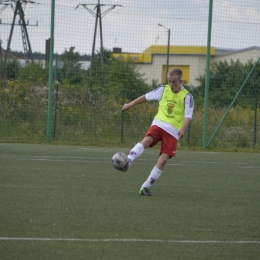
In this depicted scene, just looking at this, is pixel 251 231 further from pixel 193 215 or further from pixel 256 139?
pixel 256 139

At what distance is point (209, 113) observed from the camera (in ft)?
59.4

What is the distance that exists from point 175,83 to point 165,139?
693mm

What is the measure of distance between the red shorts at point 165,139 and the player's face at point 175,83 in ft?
1.71

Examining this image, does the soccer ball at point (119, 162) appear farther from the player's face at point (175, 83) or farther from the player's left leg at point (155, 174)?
the player's face at point (175, 83)

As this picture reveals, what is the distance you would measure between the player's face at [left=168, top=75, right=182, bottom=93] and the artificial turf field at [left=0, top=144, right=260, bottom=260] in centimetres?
128

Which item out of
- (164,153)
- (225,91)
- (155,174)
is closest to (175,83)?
(164,153)

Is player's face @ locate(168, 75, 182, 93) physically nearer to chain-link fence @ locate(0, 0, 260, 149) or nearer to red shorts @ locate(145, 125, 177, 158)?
red shorts @ locate(145, 125, 177, 158)

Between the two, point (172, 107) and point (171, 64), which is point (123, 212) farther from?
point (171, 64)

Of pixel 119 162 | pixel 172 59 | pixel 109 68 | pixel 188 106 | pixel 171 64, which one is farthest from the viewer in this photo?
pixel 172 59

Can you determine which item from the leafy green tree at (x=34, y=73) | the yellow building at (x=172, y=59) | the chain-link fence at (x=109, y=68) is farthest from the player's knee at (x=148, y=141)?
the leafy green tree at (x=34, y=73)

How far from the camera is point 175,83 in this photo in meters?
8.46

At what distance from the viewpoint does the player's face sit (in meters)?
8.42

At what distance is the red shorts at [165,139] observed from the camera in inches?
332

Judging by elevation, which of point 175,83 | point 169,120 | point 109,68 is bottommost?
point 169,120
